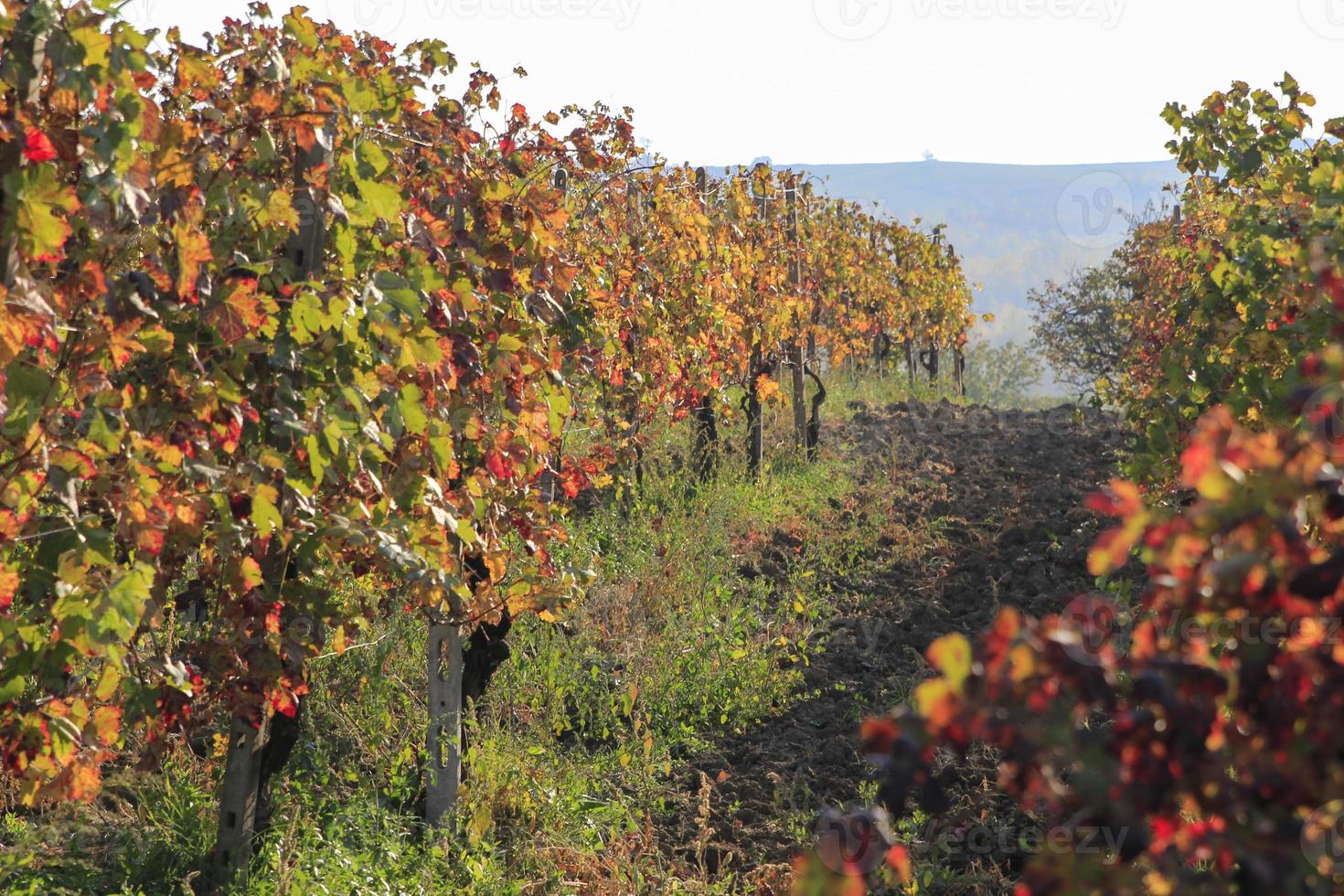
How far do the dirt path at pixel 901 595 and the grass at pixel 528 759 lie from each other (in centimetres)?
17

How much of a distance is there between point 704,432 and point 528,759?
6.58m

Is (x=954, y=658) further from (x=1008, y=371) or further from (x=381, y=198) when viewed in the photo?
(x=1008, y=371)

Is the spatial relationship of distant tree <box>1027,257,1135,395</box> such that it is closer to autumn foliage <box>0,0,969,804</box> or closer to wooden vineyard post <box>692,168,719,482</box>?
wooden vineyard post <box>692,168,719,482</box>

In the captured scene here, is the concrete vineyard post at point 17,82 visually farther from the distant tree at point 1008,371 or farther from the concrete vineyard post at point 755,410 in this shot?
the distant tree at point 1008,371

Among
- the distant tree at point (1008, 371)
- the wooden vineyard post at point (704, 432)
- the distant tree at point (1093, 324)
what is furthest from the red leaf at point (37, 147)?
the distant tree at point (1008, 371)

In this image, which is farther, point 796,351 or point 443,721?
point 796,351

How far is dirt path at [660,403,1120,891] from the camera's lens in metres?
5.41

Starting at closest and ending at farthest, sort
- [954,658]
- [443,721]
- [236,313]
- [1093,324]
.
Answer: [954,658], [236,313], [443,721], [1093,324]

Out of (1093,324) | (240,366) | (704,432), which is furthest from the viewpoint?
(1093,324)

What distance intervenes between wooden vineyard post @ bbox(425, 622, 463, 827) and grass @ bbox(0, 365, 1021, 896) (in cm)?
11

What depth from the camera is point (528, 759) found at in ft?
18.0

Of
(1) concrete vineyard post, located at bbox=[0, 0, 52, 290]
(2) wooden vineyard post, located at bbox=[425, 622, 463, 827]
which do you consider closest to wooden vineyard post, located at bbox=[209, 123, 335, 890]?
(2) wooden vineyard post, located at bbox=[425, 622, 463, 827]

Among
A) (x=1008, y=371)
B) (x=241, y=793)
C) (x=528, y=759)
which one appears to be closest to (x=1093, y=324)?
(x=528, y=759)

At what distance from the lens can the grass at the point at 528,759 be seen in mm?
4211
